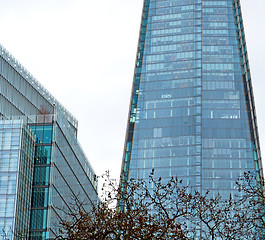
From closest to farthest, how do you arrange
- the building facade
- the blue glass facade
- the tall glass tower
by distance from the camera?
the blue glass facade, the building facade, the tall glass tower

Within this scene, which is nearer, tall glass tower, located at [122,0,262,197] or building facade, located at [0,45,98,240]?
building facade, located at [0,45,98,240]

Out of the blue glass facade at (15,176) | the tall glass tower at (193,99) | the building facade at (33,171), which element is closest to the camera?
the blue glass facade at (15,176)

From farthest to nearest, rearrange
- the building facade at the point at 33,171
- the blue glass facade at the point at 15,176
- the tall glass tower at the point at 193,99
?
1. the tall glass tower at the point at 193,99
2. the building facade at the point at 33,171
3. the blue glass facade at the point at 15,176

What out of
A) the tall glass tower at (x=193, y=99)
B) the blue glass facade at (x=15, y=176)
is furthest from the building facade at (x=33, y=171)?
the tall glass tower at (x=193, y=99)

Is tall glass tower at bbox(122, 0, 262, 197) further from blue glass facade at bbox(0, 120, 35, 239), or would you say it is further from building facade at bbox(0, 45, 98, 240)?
blue glass facade at bbox(0, 120, 35, 239)

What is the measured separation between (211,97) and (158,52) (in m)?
19.5

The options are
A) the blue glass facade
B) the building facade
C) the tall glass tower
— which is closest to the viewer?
the blue glass facade

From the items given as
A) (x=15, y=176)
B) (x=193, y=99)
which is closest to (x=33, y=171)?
(x=15, y=176)

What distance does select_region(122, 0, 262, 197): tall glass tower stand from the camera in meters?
173

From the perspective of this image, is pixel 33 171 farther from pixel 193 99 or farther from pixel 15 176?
A: pixel 193 99

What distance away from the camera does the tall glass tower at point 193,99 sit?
173000mm

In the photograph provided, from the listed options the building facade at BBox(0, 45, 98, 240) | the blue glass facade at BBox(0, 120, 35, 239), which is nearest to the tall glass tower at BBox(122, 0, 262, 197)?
the building facade at BBox(0, 45, 98, 240)

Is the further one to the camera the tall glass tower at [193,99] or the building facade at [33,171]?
the tall glass tower at [193,99]

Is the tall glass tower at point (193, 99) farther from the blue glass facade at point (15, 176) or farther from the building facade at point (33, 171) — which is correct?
the blue glass facade at point (15, 176)
